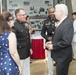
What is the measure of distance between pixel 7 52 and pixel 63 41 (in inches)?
29.4

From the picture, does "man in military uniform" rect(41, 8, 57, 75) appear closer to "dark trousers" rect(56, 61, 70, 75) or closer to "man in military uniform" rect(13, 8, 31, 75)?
"man in military uniform" rect(13, 8, 31, 75)

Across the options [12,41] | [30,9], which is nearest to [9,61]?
[12,41]

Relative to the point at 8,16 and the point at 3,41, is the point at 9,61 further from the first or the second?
the point at 8,16

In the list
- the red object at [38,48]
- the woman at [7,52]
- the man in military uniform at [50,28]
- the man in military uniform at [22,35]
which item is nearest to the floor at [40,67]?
the red object at [38,48]

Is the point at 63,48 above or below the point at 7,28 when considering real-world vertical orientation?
below

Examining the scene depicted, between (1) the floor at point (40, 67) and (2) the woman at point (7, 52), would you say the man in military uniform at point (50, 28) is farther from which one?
(2) the woman at point (7, 52)

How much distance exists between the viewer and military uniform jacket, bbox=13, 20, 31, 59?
408 cm

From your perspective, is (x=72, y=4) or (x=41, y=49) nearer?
(x=41, y=49)

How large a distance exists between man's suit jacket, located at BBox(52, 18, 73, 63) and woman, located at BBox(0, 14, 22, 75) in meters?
0.59

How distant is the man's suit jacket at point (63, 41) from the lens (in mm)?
3102

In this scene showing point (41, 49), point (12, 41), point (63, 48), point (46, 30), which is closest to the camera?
point (12, 41)

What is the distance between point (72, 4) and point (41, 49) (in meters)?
1.94

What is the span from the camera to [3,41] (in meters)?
2.84

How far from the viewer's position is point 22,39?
415 centimetres
